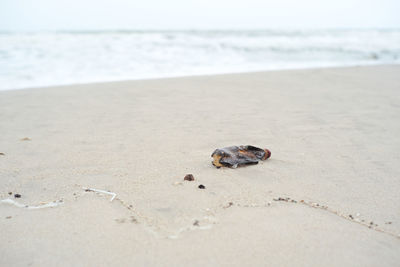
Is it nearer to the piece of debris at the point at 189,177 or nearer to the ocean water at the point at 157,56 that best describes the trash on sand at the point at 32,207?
the piece of debris at the point at 189,177

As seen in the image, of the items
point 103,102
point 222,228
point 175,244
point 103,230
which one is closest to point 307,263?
point 222,228

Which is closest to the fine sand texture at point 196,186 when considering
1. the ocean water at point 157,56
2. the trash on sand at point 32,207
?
the trash on sand at point 32,207

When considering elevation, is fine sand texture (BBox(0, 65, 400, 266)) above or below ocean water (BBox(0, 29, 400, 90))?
below

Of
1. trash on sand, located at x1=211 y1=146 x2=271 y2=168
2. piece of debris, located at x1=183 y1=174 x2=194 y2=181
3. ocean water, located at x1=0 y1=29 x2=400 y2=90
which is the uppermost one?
ocean water, located at x1=0 y1=29 x2=400 y2=90

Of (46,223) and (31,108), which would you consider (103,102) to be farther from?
(46,223)

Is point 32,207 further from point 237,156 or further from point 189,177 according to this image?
point 237,156

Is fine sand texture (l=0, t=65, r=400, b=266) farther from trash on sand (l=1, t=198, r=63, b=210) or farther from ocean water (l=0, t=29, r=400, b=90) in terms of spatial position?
ocean water (l=0, t=29, r=400, b=90)

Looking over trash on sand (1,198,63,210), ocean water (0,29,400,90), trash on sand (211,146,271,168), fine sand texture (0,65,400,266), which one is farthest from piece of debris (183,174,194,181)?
ocean water (0,29,400,90)

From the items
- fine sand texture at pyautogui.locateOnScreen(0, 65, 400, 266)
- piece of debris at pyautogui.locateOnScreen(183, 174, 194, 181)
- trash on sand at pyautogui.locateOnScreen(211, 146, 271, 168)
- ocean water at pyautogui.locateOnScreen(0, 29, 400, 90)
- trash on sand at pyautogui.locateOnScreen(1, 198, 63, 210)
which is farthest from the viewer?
ocean water at pyautogui.locateOnScreen(0, 29, 400, 90)
